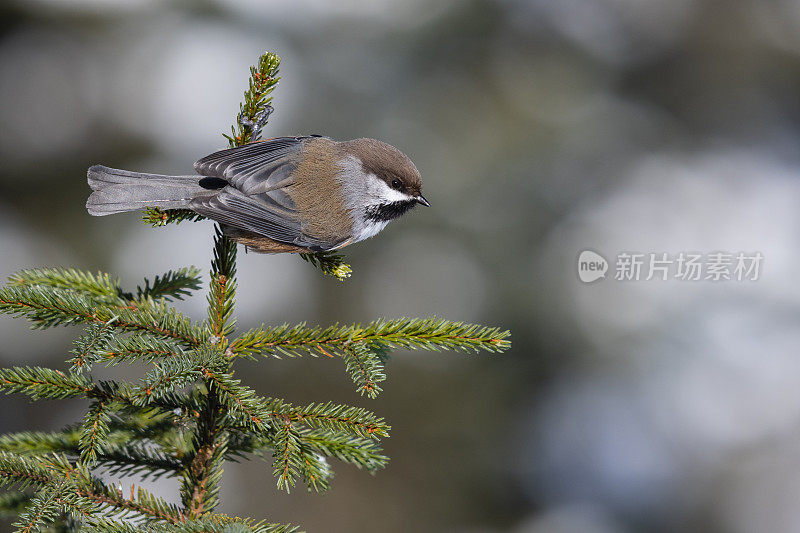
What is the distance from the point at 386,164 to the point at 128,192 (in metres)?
0.79

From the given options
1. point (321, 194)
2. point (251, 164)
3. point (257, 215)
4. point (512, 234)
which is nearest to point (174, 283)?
point (257, 215)

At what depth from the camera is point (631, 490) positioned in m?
4.88

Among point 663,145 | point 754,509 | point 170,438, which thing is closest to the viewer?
point 170,438

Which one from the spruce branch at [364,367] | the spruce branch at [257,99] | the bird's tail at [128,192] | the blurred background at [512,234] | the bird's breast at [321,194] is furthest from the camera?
the blurred background at [512,234]

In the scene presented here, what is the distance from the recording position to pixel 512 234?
4.73 metres

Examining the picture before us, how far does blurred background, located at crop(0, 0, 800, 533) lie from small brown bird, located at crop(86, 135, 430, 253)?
2.72m

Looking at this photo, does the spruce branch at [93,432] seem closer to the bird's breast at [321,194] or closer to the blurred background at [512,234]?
the bird's breast at [321,194]

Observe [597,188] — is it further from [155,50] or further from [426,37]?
[155,50]

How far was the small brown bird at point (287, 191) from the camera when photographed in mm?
1729

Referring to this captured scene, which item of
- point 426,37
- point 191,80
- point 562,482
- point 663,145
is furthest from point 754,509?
point 191,80

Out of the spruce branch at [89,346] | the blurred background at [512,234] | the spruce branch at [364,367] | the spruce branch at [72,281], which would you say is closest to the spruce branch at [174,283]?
the spruce branch at [72,281]

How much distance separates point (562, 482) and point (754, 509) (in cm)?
160

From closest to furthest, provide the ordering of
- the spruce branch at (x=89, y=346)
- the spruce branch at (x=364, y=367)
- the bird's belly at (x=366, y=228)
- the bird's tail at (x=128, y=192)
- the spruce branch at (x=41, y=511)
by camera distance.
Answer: the spruce branch at (x=41, y=511) → the spruce branch at (x=89, y=346) → the spruce branch at (x=364, y=367) → the bird's tail at (x=128, y=192) → the bird's belly at (x=366, y=228)

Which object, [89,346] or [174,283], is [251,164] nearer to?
[174,283]
